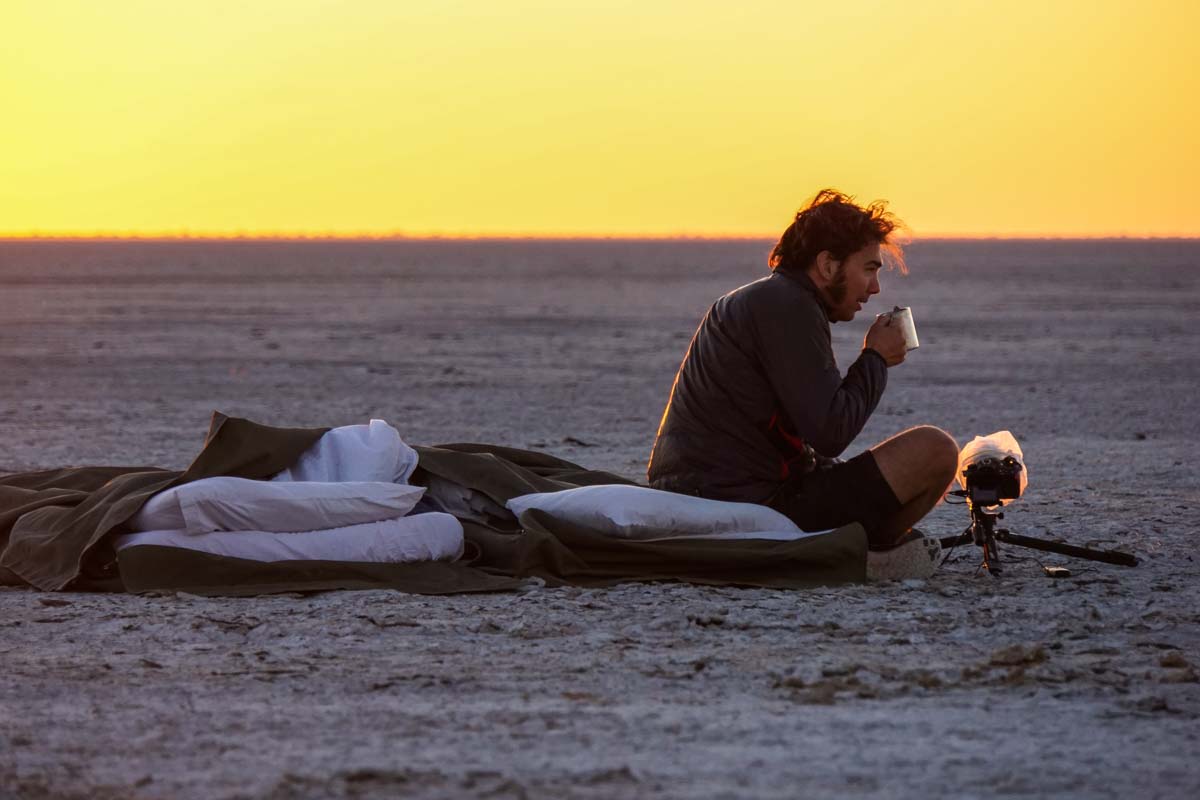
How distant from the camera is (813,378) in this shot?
6.25 m

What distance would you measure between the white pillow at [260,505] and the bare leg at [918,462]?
2.01 meters

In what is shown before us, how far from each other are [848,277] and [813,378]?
0.47m

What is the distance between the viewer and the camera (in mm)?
6457

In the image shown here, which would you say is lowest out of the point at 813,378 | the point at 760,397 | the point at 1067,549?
the point at 1067,549

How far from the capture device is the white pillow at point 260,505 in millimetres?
6391

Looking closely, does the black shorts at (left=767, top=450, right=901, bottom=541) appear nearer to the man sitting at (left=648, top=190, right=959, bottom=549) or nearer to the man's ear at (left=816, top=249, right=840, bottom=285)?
the man sitting at (left=648, top=190, right=959, bottom=549)

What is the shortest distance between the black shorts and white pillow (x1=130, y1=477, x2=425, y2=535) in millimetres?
1664

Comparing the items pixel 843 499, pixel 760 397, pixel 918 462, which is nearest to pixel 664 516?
pixel 760 397

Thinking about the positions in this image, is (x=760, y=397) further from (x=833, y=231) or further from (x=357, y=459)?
(x=357, y=459)

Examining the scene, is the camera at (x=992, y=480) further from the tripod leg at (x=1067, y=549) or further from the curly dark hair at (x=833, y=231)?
the curly dark hair at (x=833, y=231)

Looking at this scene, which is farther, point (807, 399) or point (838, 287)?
point (838, 287)

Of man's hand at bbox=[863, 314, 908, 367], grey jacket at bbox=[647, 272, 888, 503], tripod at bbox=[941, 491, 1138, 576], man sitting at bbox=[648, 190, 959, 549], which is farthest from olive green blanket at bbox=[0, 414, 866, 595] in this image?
man's hand at bbox=[863, 314, 908, 367]

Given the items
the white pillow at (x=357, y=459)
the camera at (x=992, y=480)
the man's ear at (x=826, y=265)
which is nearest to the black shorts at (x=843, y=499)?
the camera at (x=992, y=480)

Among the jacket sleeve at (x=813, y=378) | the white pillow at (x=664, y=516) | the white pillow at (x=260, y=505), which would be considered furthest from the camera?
the white pillow at (x=664, y=516)
